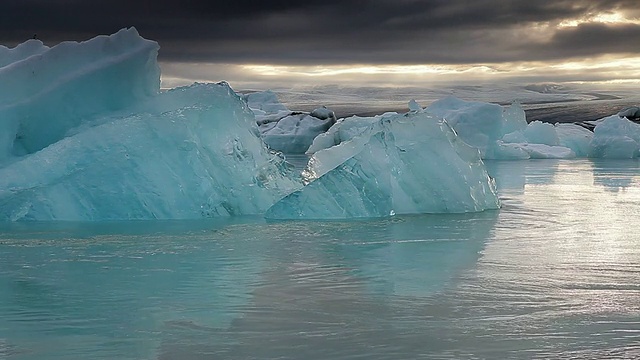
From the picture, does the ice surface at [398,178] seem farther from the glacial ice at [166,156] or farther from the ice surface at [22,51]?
the ice surface at [22,51]

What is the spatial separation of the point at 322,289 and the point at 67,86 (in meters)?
5.01

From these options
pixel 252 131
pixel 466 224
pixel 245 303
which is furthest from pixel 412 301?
pixel 252 131

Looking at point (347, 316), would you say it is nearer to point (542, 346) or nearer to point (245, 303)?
point (245, 303)

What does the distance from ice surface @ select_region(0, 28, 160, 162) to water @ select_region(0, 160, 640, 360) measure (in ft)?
5.27

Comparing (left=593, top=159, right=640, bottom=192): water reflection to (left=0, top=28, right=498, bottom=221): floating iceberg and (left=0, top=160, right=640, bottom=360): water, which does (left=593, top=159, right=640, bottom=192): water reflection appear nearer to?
(left=0, top=28, right=498, bottom=221): floating iceberg

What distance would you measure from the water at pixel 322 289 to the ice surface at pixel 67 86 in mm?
1607

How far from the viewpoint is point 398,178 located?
28.2ft

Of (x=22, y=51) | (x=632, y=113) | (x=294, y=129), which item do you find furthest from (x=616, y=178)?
(x=632, y=113)

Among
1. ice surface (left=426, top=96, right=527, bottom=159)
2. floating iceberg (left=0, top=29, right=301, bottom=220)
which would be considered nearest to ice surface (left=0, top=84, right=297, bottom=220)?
floating iceberg (left=0, top=29, right=301, bottom=220)

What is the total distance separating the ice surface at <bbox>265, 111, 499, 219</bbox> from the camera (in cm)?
823

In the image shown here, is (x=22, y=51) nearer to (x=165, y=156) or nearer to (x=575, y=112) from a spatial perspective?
(x=165, y=156)

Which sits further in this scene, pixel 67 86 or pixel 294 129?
pixel 294 129

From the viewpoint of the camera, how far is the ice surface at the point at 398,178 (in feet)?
27.0

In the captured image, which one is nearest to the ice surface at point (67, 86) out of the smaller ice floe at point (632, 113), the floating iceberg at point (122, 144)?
the floating iceberg at point (122, 144)
